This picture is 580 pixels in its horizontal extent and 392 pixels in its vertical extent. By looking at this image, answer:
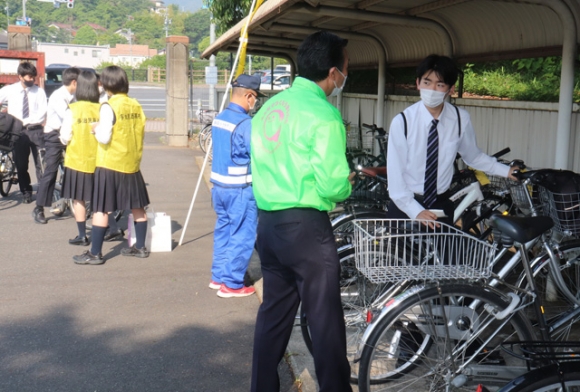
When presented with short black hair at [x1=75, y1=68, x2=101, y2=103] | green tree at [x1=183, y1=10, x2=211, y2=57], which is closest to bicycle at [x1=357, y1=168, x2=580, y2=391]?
short black hair at [x1=75, y1=68, x2=101, y2=103]

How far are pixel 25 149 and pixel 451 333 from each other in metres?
8.17

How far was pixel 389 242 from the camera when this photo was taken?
3.48 m

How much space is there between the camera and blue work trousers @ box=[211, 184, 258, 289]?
6008mm

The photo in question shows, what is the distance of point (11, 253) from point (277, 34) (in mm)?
4803

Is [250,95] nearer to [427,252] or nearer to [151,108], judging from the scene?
[427,252]

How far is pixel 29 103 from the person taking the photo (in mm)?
9930

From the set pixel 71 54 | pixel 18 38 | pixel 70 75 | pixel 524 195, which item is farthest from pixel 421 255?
pixel 71 54

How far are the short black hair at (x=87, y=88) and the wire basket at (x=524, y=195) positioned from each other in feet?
15.5

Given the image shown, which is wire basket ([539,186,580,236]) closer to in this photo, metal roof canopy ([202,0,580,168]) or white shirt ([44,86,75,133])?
metal roof canopy ([202,0,580,168])

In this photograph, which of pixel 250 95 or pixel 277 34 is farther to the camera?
pixel 277 34

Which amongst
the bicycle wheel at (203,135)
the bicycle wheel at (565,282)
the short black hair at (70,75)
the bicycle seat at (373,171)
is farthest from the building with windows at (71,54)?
the bicycle wheel at (565,282)

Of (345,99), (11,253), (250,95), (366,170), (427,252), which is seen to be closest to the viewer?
(427,252)

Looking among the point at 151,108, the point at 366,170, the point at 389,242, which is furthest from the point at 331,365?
the point at 151,108

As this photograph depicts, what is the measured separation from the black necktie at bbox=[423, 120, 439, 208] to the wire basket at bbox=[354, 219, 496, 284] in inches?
25.2
